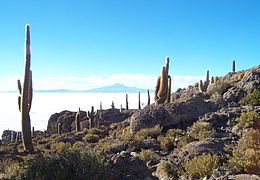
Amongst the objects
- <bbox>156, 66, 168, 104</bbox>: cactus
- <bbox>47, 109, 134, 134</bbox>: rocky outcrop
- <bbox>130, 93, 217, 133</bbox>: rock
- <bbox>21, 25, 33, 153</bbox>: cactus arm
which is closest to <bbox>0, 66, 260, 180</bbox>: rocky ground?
<bbox>130, 93, 217, 133</bbox>: rock

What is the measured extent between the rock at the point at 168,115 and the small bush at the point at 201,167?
8.59 meters

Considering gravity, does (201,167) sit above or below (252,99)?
below

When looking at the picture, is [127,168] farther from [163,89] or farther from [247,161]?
[163,89]

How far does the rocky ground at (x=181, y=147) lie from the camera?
8.34 metres

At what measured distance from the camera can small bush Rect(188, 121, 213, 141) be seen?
552 inches

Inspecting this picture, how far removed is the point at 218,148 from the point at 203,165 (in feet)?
7.45

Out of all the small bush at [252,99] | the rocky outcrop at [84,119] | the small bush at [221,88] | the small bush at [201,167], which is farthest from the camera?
the rocky outcrop at [84,119]

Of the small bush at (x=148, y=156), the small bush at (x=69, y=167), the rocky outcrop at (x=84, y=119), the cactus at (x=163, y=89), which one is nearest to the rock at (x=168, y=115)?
the small bush at (x=148, y=156)

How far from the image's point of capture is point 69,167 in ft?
26.9

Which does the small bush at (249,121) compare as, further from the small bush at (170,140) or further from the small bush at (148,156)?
the small bush at (148,156)

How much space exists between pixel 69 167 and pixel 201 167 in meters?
3.17

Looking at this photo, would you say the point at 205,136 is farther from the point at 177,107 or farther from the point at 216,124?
the point at 177,107

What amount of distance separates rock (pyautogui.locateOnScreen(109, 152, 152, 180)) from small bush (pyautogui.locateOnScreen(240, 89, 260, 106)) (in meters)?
12.7

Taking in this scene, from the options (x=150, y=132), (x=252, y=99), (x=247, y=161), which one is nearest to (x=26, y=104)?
(x=150, y=132)
